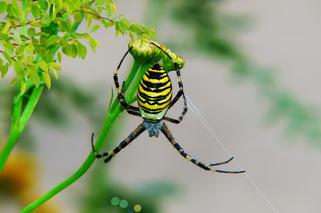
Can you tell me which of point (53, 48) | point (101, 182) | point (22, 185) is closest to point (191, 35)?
point (101, 182)

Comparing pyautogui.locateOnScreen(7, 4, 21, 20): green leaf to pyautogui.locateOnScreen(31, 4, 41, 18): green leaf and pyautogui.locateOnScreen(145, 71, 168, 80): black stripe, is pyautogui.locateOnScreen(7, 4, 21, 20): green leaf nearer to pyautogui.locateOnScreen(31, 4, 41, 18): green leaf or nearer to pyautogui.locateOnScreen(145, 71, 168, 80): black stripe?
pyautogui.locateOnScreen(31, 4, 41, 18): green leaf

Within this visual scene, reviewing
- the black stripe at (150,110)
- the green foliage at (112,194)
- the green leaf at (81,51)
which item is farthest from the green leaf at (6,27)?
the green foliage at (112,194)

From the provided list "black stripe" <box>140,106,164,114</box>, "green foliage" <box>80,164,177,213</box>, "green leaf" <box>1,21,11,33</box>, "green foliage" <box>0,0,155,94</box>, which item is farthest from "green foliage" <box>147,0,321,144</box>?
"black stripe" <box>140,106,164,114</box>

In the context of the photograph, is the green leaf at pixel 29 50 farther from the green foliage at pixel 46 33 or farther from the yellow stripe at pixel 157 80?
the yellow stripe at pixel 157 80

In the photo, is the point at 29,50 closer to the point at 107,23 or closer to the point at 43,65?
the point at 43,65

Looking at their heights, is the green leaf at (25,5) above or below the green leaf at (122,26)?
below
